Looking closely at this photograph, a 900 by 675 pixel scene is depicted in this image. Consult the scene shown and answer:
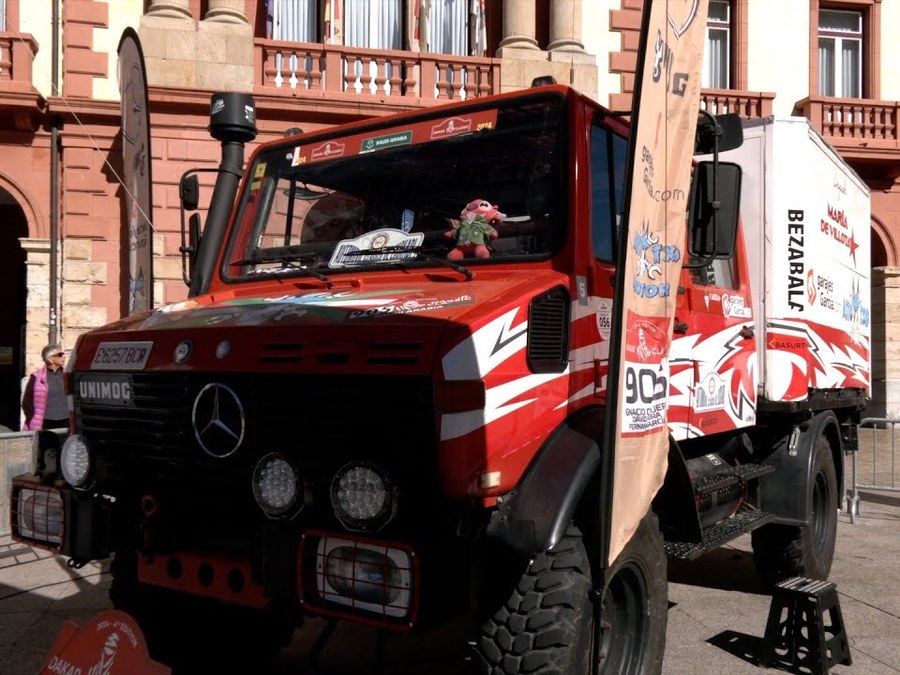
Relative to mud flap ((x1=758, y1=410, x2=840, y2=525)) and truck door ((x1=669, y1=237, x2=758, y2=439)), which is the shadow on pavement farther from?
truck door ((x1=669, y1=237, x2=758, y2=439))

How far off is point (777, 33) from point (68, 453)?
1650 centimetres

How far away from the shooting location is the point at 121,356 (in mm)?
3602

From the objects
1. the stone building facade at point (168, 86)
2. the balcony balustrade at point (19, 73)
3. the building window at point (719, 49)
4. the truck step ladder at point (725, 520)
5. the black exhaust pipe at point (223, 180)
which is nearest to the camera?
the truck step ladder at point (725, 520)

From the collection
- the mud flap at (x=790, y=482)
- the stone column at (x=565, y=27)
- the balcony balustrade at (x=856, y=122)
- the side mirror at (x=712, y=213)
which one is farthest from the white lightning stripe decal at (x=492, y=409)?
the balcony balustrade at (x=856, y=122)

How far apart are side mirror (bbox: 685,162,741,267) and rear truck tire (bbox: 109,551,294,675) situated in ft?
7.67

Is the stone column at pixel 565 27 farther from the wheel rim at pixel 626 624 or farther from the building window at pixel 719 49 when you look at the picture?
the wheel rim at pixel 626 624

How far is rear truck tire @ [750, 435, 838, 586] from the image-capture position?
558cm

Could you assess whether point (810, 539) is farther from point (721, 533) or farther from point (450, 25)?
point (450, 25)

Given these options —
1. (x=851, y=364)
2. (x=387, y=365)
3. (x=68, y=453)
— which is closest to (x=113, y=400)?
(x=68, y=453)

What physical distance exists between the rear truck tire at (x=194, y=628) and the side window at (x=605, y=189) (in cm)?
200

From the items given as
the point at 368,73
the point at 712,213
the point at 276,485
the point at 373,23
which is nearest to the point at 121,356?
the point at 276,485

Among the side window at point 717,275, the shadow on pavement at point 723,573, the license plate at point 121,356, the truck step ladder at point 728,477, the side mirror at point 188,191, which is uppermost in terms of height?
the side mirror at point 188,191

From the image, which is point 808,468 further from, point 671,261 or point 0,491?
point 0,491

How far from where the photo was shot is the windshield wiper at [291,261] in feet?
13.1
